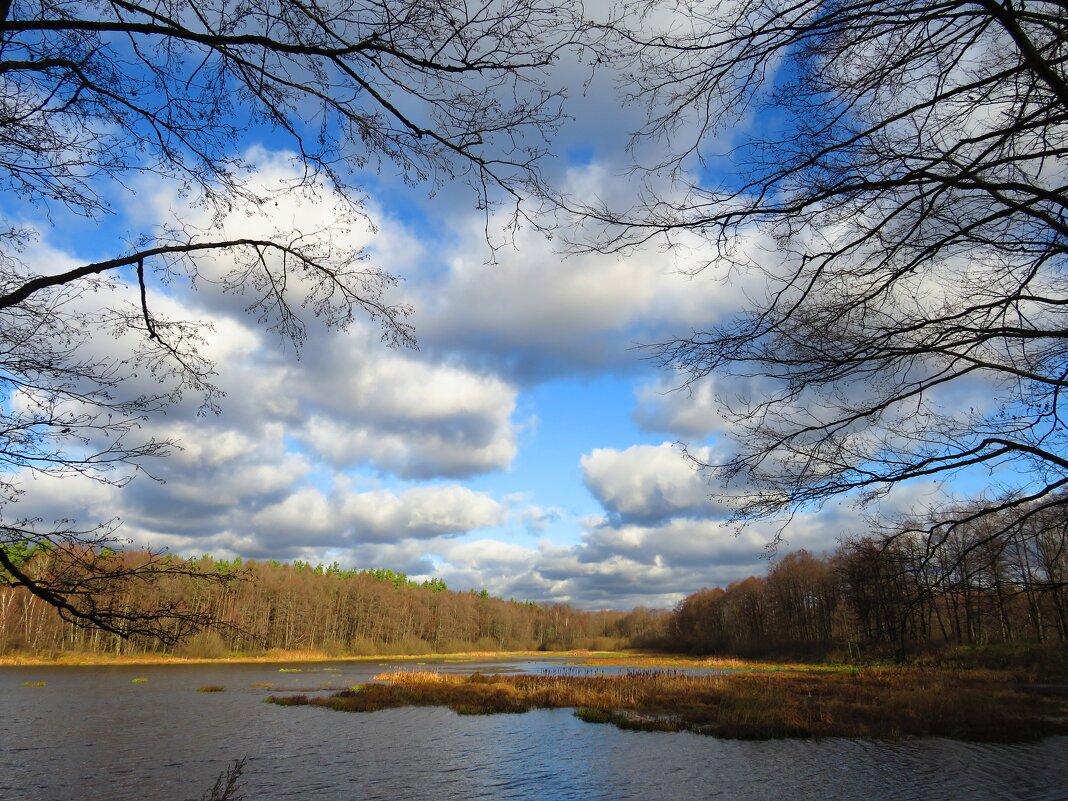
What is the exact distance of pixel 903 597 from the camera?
21.5ft

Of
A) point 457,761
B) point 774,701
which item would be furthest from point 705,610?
point 457,761

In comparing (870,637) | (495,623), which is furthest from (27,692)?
(495,623)

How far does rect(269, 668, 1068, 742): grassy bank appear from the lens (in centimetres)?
2194

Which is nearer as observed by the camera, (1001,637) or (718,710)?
(718,710)

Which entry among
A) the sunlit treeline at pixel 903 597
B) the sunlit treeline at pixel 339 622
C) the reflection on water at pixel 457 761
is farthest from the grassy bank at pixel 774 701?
the sunlit treeline at pixel 339 622

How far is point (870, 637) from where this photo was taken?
58656mm

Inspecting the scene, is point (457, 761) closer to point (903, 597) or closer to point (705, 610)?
point (903, 597)

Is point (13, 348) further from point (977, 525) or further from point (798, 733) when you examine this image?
point (798, 733)

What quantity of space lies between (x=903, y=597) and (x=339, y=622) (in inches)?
3965

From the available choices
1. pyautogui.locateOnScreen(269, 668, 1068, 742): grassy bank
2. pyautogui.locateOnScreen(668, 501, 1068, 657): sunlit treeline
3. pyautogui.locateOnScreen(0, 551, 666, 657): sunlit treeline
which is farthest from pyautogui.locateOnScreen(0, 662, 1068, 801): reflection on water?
pyautogui.locateOnScreen(0, 551, 666, 657): sunlit treeline

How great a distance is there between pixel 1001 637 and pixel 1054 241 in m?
57.4

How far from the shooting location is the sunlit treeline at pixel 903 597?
17.2 ft

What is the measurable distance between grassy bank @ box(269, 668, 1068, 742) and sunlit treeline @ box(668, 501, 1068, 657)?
3202mm

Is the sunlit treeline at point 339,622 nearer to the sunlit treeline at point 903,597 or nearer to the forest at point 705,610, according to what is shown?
the forest at point 705,610
